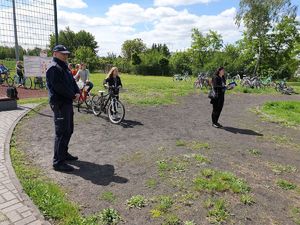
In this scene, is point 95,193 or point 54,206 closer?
point 54,206

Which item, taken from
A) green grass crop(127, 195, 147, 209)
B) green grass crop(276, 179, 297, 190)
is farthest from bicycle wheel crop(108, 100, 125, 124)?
green grass crop(276, 179, 297, 190)

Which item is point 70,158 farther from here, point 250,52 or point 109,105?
point 250,52

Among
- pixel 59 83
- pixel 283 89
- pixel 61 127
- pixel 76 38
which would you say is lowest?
pixel 283 89

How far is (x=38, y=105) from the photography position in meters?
12.3

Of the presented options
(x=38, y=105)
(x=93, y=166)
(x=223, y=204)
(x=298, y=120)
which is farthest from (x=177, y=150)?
(x=38, y=105)

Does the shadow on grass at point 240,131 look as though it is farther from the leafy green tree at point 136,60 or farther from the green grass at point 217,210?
the leafy green tree at point 136,60

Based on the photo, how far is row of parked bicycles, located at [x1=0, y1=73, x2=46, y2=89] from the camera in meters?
18.5

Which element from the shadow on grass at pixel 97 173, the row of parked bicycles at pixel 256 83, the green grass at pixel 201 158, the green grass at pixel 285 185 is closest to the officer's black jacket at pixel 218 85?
the green grass at pixel 201 158

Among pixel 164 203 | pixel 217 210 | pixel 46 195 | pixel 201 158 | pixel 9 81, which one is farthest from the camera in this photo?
pixel 9 81

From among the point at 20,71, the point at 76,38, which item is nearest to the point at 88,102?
the point at 20,71

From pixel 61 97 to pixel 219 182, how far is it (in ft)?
10.00

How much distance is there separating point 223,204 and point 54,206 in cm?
231

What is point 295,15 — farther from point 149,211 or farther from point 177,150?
point 149,211

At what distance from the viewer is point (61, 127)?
5.39m
